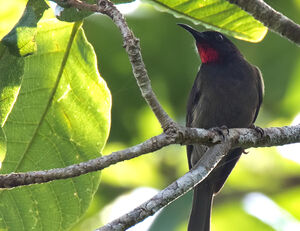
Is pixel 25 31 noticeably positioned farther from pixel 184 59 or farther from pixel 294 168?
pixel 294 168

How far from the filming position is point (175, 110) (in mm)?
5750

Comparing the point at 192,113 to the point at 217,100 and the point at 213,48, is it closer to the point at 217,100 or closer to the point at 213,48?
the point at 217,100

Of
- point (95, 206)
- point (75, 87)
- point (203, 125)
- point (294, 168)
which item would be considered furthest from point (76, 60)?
point (294, 168)

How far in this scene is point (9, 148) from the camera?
3.83m

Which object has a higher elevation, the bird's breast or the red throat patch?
the red throat patch

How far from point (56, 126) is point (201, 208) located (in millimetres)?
1886

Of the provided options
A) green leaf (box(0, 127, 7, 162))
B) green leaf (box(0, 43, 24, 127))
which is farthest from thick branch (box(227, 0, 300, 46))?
green leaf (box(0, 127, 7, 162))

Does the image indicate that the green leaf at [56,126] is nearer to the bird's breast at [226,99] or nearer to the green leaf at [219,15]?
the green leaf at [219,15]

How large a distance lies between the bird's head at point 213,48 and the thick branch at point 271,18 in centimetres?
190

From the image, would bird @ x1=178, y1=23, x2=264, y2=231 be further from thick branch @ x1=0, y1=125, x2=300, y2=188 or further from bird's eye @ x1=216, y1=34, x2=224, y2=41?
thick branch @ x1=0, y1=125, x2=300, y2=188

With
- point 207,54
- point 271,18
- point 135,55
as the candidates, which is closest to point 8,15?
point 135,55

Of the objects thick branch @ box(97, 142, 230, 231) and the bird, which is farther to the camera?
the bird

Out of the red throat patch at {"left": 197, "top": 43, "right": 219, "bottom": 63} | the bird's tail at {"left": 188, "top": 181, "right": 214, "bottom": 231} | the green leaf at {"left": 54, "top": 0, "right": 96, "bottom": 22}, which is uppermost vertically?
the green leaf at {"left": 54, "top": 0, "right": 96, "bottom": 22}

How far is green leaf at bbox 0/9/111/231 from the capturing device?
3.85 m
